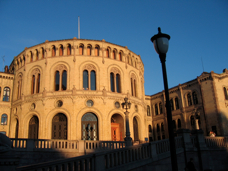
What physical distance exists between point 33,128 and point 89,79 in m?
10.1

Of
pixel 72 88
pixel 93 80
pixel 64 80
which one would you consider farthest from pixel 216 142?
pixel 64 80

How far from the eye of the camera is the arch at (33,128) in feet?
104


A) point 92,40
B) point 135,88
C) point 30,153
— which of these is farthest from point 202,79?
point 30,153

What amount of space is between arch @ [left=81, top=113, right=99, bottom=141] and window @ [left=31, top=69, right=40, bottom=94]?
26.4 feet

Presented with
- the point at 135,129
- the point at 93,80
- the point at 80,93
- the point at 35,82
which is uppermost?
the point at 35,82

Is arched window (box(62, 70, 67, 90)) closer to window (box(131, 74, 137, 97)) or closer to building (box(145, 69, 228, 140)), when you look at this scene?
window (box(131, 74, 137, 97))

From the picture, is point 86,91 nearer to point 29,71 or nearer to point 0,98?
point 29,71

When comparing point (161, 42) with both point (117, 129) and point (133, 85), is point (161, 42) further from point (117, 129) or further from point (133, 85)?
point (133, 85)

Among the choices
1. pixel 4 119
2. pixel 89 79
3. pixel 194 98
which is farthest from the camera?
pixel 194 98

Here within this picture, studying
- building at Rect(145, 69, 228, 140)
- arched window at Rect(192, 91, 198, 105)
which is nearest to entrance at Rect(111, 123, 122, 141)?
building at Rect(145, 69, 228, 140)

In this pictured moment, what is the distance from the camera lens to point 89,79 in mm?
33000

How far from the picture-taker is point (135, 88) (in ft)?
125

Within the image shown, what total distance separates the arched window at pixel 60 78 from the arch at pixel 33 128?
5055mm

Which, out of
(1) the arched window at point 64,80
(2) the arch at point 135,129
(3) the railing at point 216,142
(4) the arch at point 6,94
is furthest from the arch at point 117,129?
(4) the arch at point 6,94
